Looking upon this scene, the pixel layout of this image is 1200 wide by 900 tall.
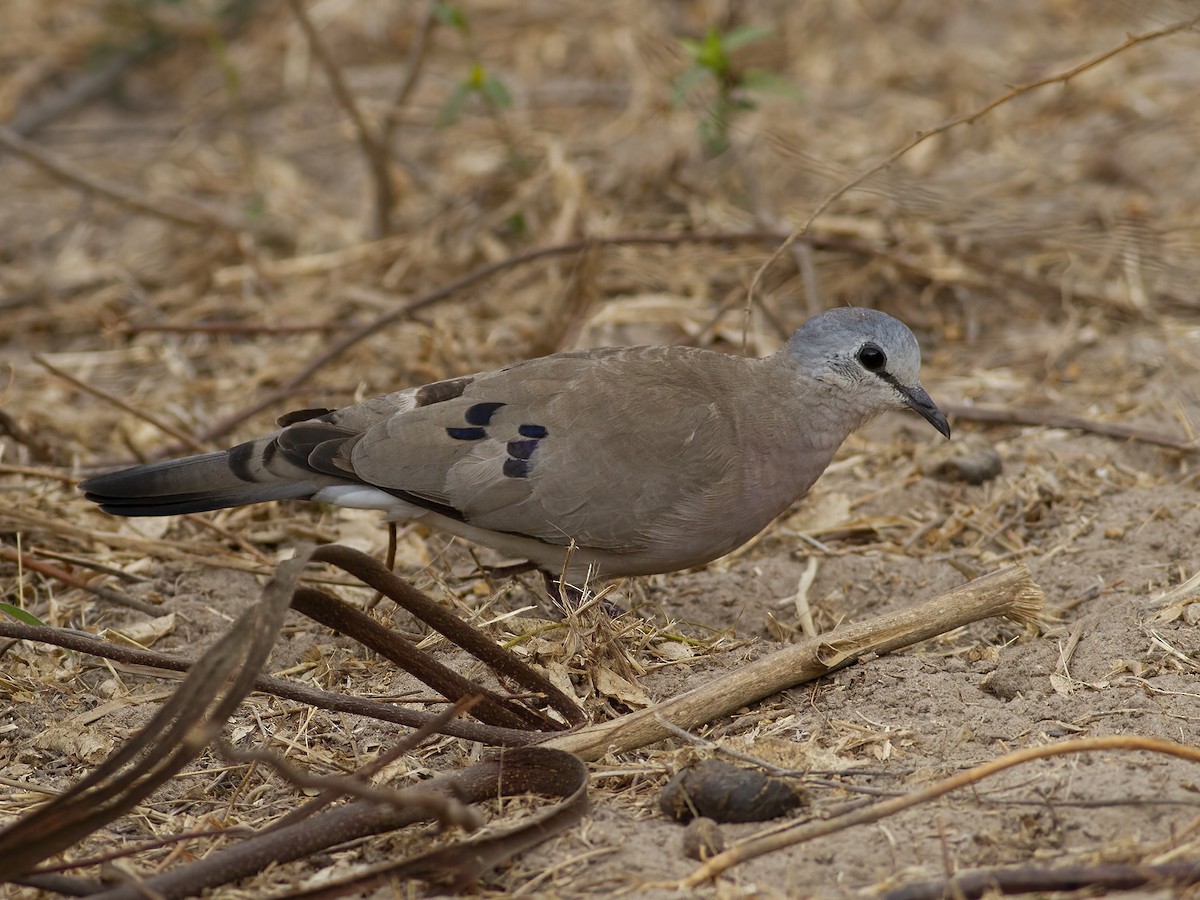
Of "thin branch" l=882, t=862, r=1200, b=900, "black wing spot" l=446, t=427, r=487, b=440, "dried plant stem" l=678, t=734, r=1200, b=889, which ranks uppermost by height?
"black wing spot" l=446, t=427, r=487, b=440

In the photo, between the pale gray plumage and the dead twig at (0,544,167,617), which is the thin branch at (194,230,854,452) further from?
the pale gray plumage

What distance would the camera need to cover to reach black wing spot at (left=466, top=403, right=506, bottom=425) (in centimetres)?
382

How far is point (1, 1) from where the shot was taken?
8.71 m

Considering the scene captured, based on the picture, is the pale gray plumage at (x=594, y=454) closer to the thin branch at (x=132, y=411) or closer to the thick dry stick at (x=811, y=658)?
the thick dry stick at (x=811, y=658)

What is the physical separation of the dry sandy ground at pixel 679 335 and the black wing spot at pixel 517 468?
0.37 meters

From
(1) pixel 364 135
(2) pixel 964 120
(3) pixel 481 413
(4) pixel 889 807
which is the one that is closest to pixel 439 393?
(3) pixel 481 413

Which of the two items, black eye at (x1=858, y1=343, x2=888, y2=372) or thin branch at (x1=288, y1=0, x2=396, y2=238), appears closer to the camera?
black eye at (x1=858, y1=343, x2=888, y2=372)

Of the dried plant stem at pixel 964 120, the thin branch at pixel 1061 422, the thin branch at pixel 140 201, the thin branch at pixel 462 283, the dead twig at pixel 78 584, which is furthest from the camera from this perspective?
the thin branch at pixel 140 201

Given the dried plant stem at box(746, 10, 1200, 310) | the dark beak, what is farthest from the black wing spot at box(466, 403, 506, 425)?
the dark beak

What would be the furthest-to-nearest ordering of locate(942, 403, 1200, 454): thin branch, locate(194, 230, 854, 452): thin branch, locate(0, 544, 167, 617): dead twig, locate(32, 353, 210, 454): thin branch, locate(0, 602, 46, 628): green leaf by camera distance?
locate(194, 230, 854, 452): thin branch < locate(942, 403, 1200, 454): thin branch < locate(32, 353, 210, 454): thin branch < locate(0, 544, 167, 617): dead twig < locate(0, 602, 46, 628): green leaf

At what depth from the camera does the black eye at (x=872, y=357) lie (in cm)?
381

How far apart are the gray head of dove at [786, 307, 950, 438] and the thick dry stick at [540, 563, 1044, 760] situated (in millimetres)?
651

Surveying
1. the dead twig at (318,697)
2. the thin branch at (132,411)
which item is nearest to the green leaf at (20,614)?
the dead twig at (318,697)

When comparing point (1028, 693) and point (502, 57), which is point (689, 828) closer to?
point (1028, 693)
